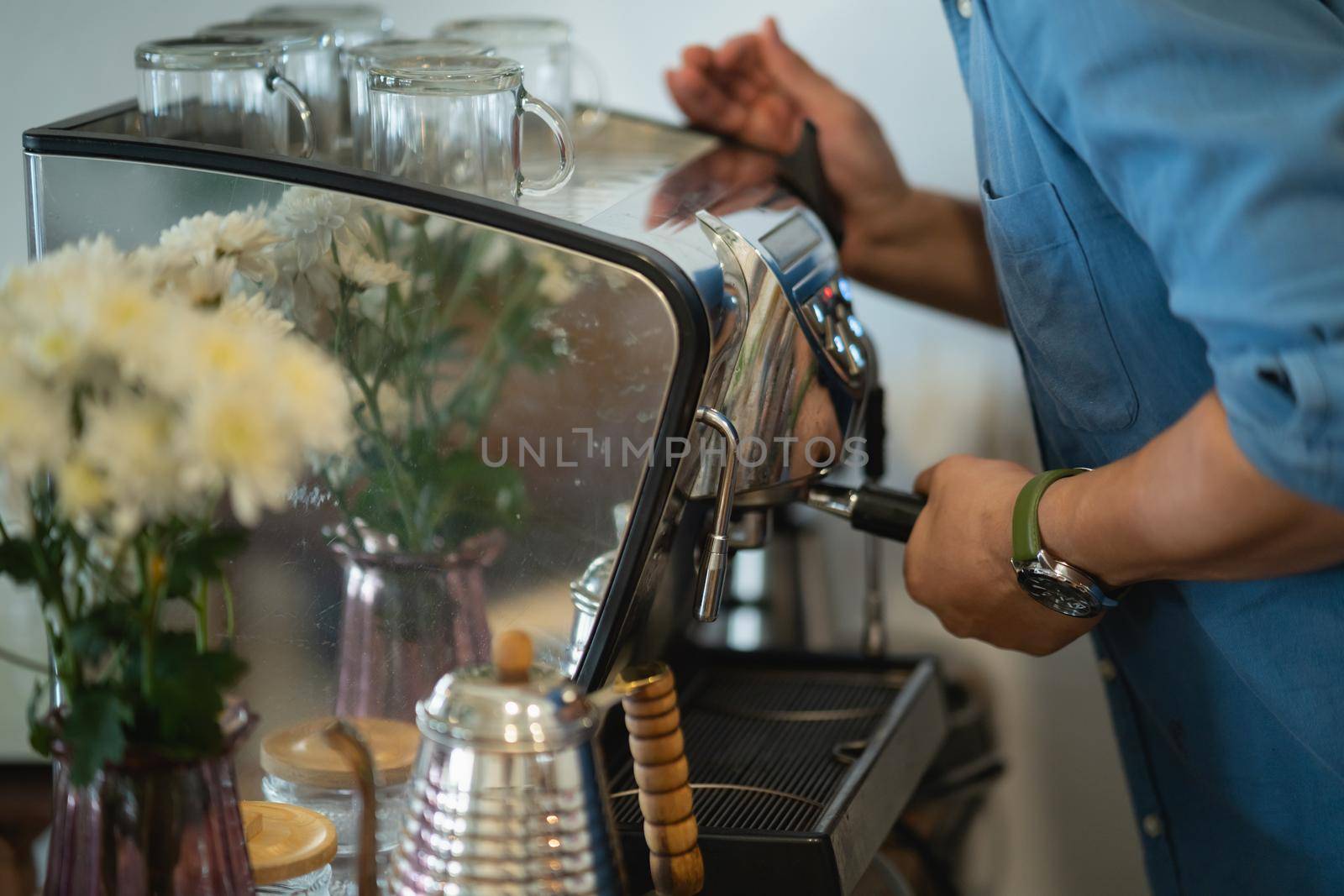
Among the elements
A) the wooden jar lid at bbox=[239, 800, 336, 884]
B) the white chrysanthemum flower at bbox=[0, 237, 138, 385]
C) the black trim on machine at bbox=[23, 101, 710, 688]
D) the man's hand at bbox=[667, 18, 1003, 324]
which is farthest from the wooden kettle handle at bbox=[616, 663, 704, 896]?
the man's hand at bbox=[667, 18, 1003, 324]

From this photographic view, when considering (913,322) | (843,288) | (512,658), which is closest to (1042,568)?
(843,288)

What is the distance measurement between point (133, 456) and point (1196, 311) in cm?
45

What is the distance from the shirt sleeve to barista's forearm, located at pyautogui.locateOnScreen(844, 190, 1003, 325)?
550 mm

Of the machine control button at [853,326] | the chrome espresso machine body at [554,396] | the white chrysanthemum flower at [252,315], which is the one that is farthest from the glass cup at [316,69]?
the machine control button at [853,326]

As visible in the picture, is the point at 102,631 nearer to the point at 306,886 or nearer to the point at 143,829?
the point at 143,829

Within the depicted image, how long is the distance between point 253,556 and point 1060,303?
49 centimetres

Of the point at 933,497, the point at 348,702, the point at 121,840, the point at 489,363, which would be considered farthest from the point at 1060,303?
the point at 121,840

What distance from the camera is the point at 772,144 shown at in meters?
1.12

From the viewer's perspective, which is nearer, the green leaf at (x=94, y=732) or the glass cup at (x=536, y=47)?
the green leaf at (x=94, y=732)

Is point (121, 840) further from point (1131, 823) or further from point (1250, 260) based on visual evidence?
point (1131, 823)

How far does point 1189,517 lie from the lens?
636 mm

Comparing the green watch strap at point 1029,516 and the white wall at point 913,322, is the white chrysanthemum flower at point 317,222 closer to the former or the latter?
the green watch strap at point 1029,516

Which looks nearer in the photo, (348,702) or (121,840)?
(121,840)

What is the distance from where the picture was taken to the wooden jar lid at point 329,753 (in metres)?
0.66
